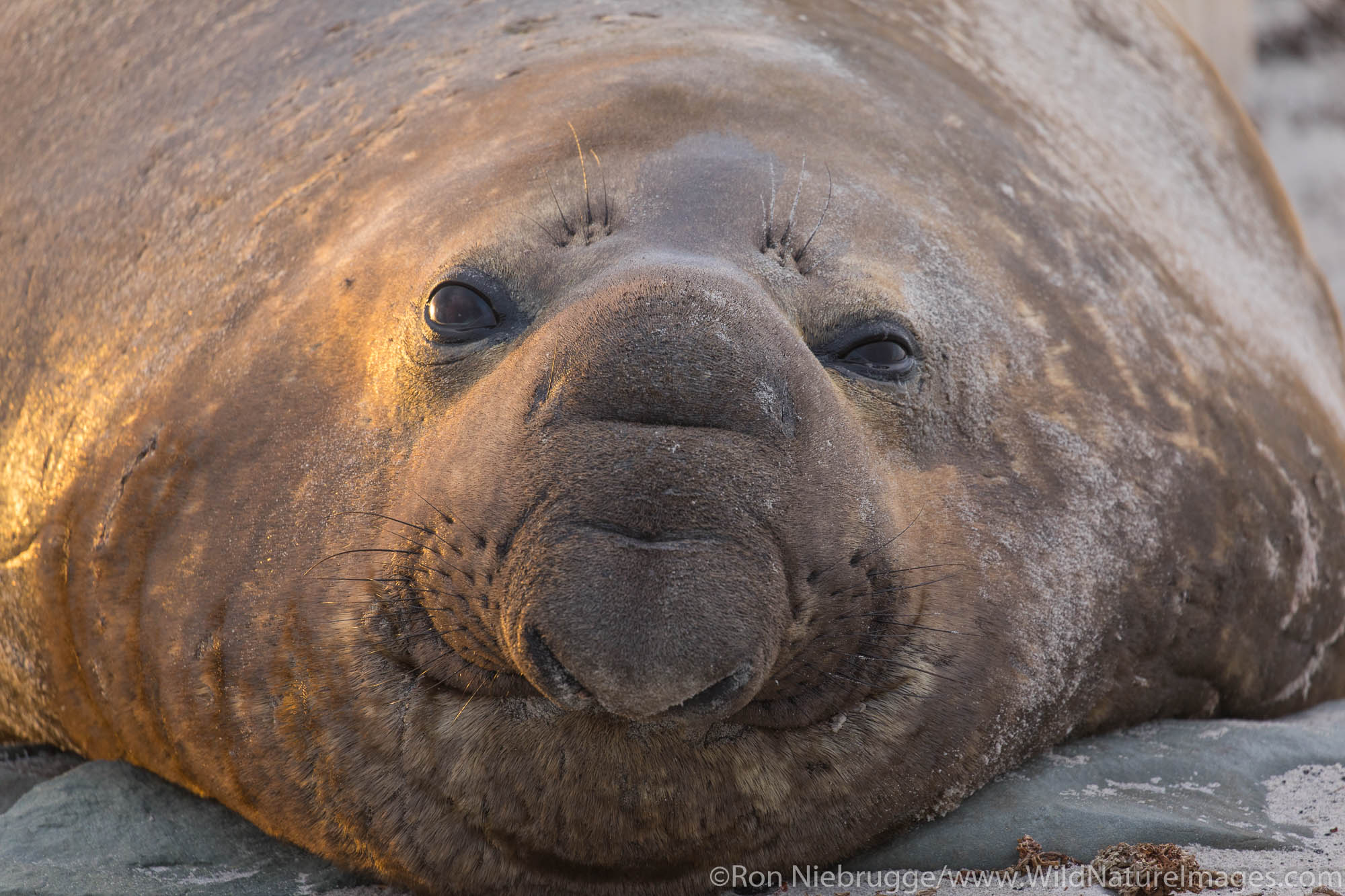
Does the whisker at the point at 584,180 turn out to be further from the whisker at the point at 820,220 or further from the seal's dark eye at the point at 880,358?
the seal's dark eye at the point at 880,358

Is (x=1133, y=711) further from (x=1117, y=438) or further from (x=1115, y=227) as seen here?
(x=1115, y=227)

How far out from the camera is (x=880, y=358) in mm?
2779

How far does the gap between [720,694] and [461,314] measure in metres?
0.90

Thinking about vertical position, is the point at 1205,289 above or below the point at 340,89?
below

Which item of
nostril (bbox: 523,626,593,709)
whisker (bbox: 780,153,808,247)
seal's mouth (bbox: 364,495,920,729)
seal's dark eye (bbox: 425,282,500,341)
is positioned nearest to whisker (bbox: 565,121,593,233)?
seal's dark eye (bbox: 425,282,500,341)

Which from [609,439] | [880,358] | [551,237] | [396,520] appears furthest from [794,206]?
[396,520]

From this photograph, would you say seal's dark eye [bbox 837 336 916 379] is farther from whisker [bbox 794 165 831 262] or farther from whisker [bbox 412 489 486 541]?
whisker [bbox 412 489 486 541]

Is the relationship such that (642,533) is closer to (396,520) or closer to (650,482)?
(650,482)

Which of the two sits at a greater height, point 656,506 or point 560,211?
point 560,211

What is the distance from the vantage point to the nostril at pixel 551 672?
2.18 meters

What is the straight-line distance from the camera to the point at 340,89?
358 cm

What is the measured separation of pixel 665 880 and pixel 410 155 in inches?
64.5

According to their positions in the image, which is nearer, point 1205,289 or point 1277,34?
point 1205,289

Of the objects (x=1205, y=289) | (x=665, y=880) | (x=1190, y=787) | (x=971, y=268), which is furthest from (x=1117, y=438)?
(x=665, y=880)
